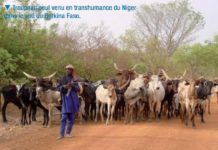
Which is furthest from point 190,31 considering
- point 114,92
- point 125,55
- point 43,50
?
point 114,92

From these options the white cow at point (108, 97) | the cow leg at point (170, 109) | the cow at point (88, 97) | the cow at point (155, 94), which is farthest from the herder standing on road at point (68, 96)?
the cow leg at point (170, 109)

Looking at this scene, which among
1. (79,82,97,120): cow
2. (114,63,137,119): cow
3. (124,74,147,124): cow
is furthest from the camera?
(79,82,97,120): cow

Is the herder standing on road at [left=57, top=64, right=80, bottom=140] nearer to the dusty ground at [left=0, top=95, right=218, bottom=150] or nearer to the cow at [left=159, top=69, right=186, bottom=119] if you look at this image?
the dusty ground at [left=0, top=95, right=218, bottom=150]

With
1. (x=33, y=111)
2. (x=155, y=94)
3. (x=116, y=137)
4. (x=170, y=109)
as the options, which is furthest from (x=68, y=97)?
(x=170, y=109)

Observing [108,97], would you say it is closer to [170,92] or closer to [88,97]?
[88,97]

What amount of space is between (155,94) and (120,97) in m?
1.38

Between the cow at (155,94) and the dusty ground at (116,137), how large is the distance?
1416mm

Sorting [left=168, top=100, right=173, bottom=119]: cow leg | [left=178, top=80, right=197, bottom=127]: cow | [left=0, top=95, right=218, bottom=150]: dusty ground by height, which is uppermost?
[left=178, top=80, right=197, bottom=127]: cow

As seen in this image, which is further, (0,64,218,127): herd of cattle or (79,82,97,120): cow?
(79,82,97,120): cow

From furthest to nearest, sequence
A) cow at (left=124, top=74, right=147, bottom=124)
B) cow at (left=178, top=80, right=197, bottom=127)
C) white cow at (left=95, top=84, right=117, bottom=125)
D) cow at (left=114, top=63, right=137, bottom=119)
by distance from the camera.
→ cow at (left=114, top=63, right=137, bottom=119) < cow at (left=124, top=74, right=147, bottom=124) < white cow at (left=95, top=84, right=117, bottom=125) < cow at (left=178, top=80, right=197, bottom=127)

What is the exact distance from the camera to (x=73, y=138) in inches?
509

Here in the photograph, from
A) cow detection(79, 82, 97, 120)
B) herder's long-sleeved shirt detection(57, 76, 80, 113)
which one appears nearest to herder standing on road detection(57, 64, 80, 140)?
herder's long-sleeved shirt detection(57, 76, 80, 113)

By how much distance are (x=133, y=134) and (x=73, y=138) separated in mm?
1854

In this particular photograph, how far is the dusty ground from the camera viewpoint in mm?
11691
